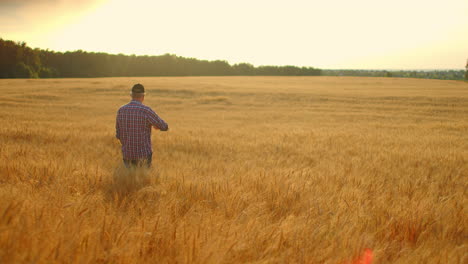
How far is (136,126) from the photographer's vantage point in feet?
15.9

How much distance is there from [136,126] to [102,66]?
77233 mm

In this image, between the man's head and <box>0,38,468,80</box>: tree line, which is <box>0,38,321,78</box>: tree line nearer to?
<box>0,38,468,80</box>: tree line

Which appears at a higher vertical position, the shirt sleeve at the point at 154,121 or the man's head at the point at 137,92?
the man's head at the point at 137,92

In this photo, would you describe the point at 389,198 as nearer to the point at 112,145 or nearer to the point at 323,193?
the point at 323,193

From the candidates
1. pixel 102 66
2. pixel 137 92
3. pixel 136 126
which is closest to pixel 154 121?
pixel 136 126

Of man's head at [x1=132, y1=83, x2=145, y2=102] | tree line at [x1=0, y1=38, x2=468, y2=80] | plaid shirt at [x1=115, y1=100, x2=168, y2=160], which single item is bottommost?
plaid shirt at [x1=115, y1=100, x2=168, y2=160]

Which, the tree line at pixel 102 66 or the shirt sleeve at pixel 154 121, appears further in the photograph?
the tree line at pixel 102 66

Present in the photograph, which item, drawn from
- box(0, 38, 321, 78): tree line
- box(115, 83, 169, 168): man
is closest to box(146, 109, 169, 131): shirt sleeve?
box(115, 83, 169, 168): man

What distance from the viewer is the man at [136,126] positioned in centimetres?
480

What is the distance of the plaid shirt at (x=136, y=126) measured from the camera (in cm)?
480

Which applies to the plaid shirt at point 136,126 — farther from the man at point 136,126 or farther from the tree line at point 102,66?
the tree line at point 102,66

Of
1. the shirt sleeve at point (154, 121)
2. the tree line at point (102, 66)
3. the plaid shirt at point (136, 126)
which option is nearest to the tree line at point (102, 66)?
the tree line at point (102, 66)

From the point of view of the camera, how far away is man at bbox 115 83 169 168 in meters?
4.80

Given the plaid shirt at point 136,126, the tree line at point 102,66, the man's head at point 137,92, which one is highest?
the tree line at point 102,66
